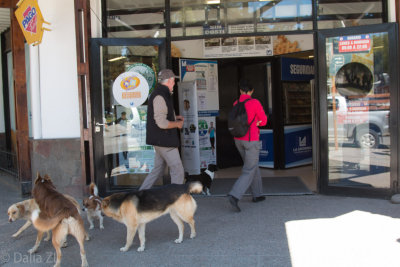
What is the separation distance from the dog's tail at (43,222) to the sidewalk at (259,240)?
2.04 ft

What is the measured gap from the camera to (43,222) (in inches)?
148

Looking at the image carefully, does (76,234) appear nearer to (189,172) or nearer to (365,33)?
(189,172)

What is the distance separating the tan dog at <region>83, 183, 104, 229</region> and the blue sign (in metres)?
5.87

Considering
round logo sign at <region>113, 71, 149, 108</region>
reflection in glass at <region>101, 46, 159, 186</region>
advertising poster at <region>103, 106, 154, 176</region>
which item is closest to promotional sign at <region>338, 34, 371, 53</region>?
reflection in glass at <region>101, 46, 159, 186</region>

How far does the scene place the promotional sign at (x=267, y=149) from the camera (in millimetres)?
9633

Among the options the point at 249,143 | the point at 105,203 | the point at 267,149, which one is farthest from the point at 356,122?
the point at 105,203

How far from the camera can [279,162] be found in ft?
31.3

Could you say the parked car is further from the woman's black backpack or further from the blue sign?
the blue sign

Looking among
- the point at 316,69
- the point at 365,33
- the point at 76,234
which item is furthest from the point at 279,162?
the point at 76,234

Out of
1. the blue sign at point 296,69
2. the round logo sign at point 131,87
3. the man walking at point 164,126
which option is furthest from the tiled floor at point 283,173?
the man walking at point 164,126

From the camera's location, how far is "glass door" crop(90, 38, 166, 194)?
6.57m

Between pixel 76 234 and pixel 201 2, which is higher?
pixel 201 2

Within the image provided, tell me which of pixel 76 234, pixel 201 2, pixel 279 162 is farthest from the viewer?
pixel 279 162

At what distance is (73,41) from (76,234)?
3.77m
